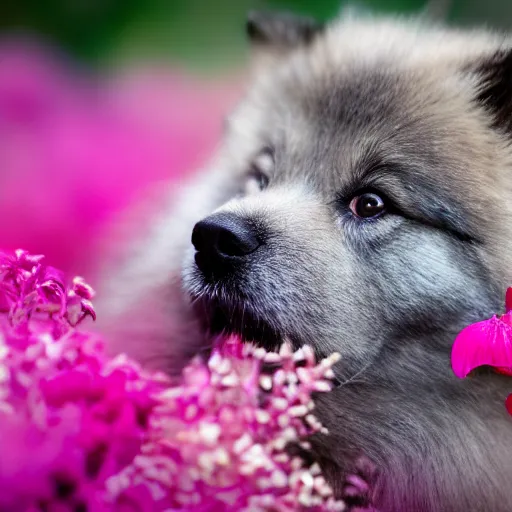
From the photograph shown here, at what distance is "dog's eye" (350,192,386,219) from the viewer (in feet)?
3.79

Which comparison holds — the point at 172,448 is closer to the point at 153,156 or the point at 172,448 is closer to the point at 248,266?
the point at 248,266

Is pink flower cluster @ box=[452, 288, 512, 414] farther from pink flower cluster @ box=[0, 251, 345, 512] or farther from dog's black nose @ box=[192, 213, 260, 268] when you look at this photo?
dog's black nose @ box=[192, 213, 260, 268]

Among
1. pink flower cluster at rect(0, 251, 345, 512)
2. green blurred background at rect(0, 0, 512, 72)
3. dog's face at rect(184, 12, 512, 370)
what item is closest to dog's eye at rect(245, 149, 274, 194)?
dog's face at rect(184, 12, 512, 370)

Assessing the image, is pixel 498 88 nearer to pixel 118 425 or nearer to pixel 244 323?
pixel 244 323

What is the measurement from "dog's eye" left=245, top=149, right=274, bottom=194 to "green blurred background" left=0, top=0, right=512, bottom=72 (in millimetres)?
638

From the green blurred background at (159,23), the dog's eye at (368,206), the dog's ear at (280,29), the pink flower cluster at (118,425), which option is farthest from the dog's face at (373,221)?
the green blurred background at (159,23)

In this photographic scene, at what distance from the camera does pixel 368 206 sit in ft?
3.80

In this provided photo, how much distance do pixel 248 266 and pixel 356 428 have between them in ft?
0.98

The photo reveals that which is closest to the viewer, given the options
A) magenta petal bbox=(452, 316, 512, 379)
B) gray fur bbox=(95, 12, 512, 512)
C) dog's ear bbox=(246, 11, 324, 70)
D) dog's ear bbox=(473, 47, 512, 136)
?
magenta petal bbox=(452, 316, 512, 379)

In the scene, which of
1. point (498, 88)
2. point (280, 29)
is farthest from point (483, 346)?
point (280, 29)

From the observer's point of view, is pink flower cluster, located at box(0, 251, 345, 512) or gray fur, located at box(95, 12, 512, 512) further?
gray fur, located at box(95, 12, 512, 512)

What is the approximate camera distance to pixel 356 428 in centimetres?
111

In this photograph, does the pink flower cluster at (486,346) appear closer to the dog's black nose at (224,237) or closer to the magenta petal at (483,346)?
the magenta petal at (483,346)

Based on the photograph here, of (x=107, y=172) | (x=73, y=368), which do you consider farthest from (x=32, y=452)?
(x=107, y=172)
